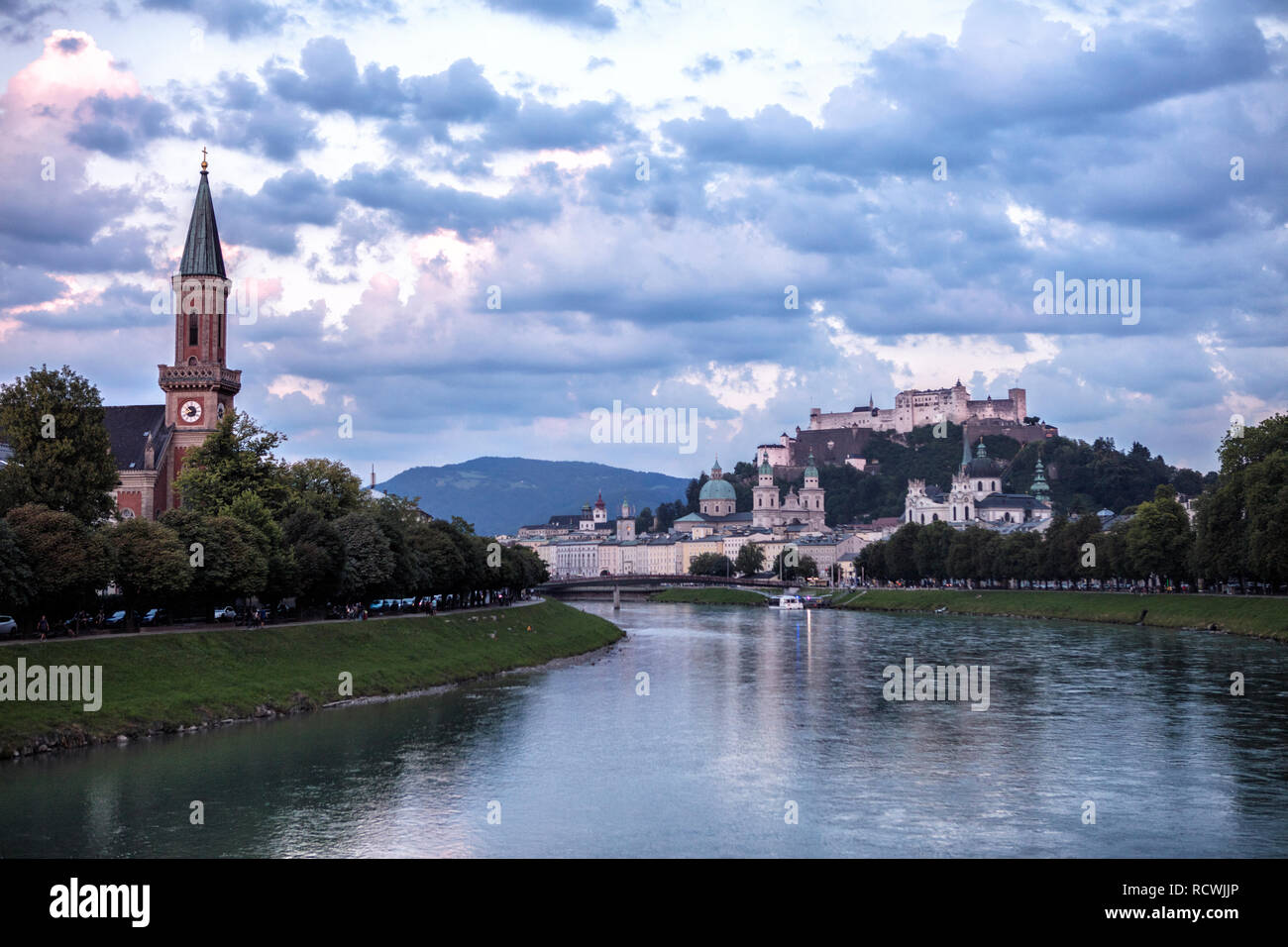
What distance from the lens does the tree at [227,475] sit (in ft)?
226

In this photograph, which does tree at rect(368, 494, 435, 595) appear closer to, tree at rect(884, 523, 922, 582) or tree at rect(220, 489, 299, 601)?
tree at rect(220, 489, 299, 601)

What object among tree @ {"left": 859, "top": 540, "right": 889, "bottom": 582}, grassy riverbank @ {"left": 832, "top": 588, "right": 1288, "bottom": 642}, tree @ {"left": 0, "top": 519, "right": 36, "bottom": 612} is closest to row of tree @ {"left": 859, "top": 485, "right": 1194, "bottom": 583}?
tree @ {"left": 859, "top": 540, "right": 889, "bottom": 582}

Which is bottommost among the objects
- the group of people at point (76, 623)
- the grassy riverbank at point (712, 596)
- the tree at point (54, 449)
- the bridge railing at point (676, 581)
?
the grassy riverbank at point (712, 596)

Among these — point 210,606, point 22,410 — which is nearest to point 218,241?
point 22,410

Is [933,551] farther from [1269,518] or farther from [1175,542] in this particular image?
[1269,518]

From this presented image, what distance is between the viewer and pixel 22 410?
60.0 metres

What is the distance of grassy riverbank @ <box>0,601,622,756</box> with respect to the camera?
39.8 m

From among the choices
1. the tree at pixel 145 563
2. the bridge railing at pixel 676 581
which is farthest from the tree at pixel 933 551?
the tree at pixel 145 563

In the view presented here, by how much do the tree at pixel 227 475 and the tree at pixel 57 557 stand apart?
17.4 metres

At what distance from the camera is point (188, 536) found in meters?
56.6

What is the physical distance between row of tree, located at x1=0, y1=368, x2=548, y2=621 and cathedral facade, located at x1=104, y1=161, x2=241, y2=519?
26.7 feet

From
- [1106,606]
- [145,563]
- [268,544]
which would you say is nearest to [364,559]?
[268,544]

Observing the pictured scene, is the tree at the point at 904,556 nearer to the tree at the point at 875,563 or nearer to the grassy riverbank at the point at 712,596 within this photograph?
the tree at the point at 875,563
